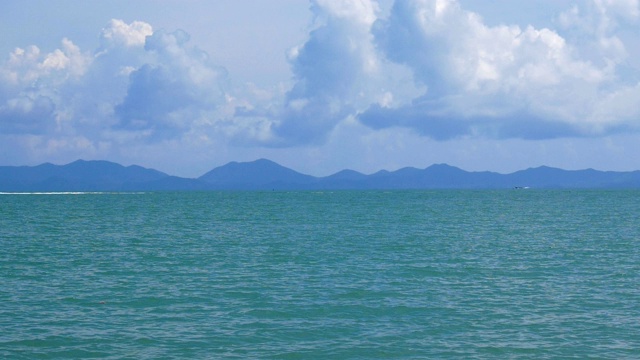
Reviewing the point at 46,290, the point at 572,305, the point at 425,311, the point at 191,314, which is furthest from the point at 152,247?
the point at 572,305

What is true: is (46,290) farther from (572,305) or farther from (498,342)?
(572,305)

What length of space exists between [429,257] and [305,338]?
1267 inches

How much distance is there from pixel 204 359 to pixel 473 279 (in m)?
25.7

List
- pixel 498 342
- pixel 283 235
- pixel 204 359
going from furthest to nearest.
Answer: pixel 283 235, pixel 498 342, pixel 204 359

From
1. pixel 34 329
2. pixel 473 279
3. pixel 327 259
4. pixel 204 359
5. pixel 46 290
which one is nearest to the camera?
pixel 204 359

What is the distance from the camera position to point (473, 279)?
1921 inches

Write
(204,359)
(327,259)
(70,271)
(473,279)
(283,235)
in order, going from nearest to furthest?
(204,359) → (473,279) → (70,271) → (327,259) → (283,235)

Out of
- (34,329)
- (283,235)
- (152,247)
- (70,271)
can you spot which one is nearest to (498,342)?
(34,329)

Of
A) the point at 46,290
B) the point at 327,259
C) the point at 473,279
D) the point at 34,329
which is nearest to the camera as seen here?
the point at 34,329

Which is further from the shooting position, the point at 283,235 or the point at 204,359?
the point at 283,235

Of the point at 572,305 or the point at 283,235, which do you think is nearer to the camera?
the point at 572,305

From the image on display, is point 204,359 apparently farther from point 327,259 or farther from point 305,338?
point 327,259

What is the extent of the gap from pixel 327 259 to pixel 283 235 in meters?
28.7

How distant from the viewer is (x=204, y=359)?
28.9 meters
